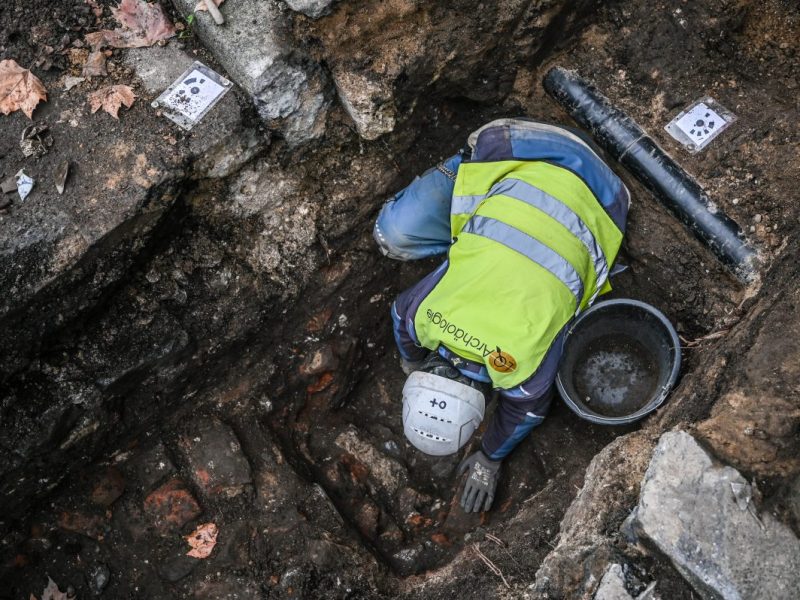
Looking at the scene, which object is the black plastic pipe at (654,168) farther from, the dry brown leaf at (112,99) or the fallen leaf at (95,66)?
the fallen leaf at (95,66)

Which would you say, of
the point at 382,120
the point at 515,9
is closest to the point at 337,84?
the point at 382,120

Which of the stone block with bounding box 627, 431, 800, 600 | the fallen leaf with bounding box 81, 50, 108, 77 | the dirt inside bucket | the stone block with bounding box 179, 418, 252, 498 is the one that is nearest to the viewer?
the stone block with bounding box 627, 431, 800, 600

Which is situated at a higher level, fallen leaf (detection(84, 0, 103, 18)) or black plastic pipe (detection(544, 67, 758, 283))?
fallen leaf (detection(84, 0, 103, 18))

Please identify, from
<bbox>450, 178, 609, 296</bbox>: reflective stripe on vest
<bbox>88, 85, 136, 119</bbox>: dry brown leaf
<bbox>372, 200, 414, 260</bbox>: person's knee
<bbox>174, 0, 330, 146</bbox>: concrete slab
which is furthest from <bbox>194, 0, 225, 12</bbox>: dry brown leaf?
<bbox>450, 178, 609, 296</bbox>: reflective stripe on vest

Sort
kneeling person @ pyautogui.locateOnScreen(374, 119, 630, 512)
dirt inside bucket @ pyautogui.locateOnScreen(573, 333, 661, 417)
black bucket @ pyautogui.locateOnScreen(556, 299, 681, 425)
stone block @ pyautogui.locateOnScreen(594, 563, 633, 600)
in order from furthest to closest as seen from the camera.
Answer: dirt inside bucket @ pyautogui.locateOnScreen(573, 333, 661, 417) < black bucket @ pyautogui.locateOnScreen(556, 299, 681, 425) < kneeling person @ pyautogui.locateOnScreen(374, 119, 630, 512) < stone block @ pyautogui.locateOnScreen(594, 563, 633, 600)

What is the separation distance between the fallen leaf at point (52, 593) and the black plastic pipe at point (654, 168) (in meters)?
3.46

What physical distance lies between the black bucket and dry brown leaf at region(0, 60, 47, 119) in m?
2.75

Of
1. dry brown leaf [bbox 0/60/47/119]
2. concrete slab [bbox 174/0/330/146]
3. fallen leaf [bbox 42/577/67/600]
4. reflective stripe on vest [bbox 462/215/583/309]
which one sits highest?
dry brown leaf [bbox 0/60/47/119]

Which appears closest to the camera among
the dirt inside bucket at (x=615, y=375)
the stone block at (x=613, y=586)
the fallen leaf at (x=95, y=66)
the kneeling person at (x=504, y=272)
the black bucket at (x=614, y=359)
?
the stone block at (x=613, y=586)

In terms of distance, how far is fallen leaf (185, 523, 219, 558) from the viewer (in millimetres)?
3438

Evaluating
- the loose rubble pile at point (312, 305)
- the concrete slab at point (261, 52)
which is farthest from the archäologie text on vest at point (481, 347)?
the concrete slab at point (261, 52)

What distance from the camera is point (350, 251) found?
12.8 ft

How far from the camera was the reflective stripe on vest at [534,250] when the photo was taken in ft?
9.82

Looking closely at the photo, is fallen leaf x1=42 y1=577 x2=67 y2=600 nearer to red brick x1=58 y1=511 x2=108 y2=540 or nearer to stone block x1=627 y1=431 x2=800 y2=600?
red brick x1=58 y1=511 x2=108 y2=540
